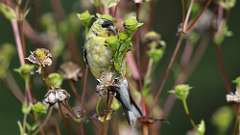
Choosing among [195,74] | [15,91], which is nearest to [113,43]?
[15,91]

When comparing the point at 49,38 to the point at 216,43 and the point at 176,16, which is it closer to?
the point at 216,43

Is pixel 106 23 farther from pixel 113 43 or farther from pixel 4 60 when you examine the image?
pixel 4 60

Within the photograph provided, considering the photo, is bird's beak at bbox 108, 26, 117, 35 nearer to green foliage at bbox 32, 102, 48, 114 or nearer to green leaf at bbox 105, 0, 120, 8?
green leaf at bbox 105, 0, 120, 8

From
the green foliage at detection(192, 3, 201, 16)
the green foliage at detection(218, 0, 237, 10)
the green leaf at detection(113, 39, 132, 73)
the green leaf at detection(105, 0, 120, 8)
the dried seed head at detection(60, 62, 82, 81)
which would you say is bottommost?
the dried seed head at detection(60, 62, 82, 81)

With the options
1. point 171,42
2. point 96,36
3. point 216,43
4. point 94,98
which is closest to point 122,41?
point 96,36

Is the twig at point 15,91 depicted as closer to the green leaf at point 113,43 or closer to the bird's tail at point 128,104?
the bird's tail at point 128,104

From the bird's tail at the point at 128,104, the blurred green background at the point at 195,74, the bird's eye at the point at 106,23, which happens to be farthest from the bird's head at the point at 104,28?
the blurred green background at the point at 195,74

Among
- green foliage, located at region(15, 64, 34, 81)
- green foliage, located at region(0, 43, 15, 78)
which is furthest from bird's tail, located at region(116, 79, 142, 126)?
green foliage, located at region(0, 43, 15, 78)
